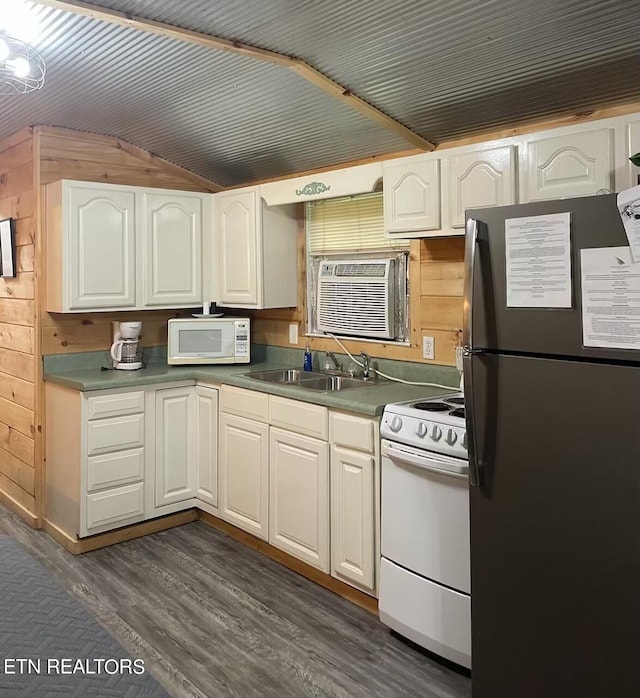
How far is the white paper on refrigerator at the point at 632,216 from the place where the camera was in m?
1.71

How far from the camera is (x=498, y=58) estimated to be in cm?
250

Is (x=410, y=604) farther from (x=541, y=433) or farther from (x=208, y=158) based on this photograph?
(x=208, y=158)

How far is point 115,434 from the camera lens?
12.1ft

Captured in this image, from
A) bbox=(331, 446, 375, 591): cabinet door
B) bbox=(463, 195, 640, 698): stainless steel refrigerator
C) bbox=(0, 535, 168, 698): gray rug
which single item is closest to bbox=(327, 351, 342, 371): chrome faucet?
bbox=(331, 446, 375, 591): cabinet door

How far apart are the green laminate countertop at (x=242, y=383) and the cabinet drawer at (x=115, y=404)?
6cm

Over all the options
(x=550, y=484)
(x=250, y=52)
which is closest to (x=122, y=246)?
(x=250, y=52)

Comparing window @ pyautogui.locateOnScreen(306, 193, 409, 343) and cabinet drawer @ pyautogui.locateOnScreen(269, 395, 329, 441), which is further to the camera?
window @ pyautogui.locateOnScreen(306, 193, 409, 343)

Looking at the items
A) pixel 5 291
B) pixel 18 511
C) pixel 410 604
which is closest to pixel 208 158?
pixel 5 291

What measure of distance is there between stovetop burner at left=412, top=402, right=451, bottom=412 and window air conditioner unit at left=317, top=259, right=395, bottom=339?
85 centimetres

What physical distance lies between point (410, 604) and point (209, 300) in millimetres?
2453

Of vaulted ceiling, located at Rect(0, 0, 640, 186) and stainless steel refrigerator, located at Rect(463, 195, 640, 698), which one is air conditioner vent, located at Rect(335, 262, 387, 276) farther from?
stainless steel refrigerator, located at Rect(463, 195, 640, 698)

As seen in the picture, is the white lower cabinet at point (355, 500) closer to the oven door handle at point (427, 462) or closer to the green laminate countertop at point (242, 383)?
the green laminate countertop at point (242, 383)

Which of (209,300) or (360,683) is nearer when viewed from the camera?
(360,683)

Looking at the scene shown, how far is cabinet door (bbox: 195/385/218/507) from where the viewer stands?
12.7 ft
